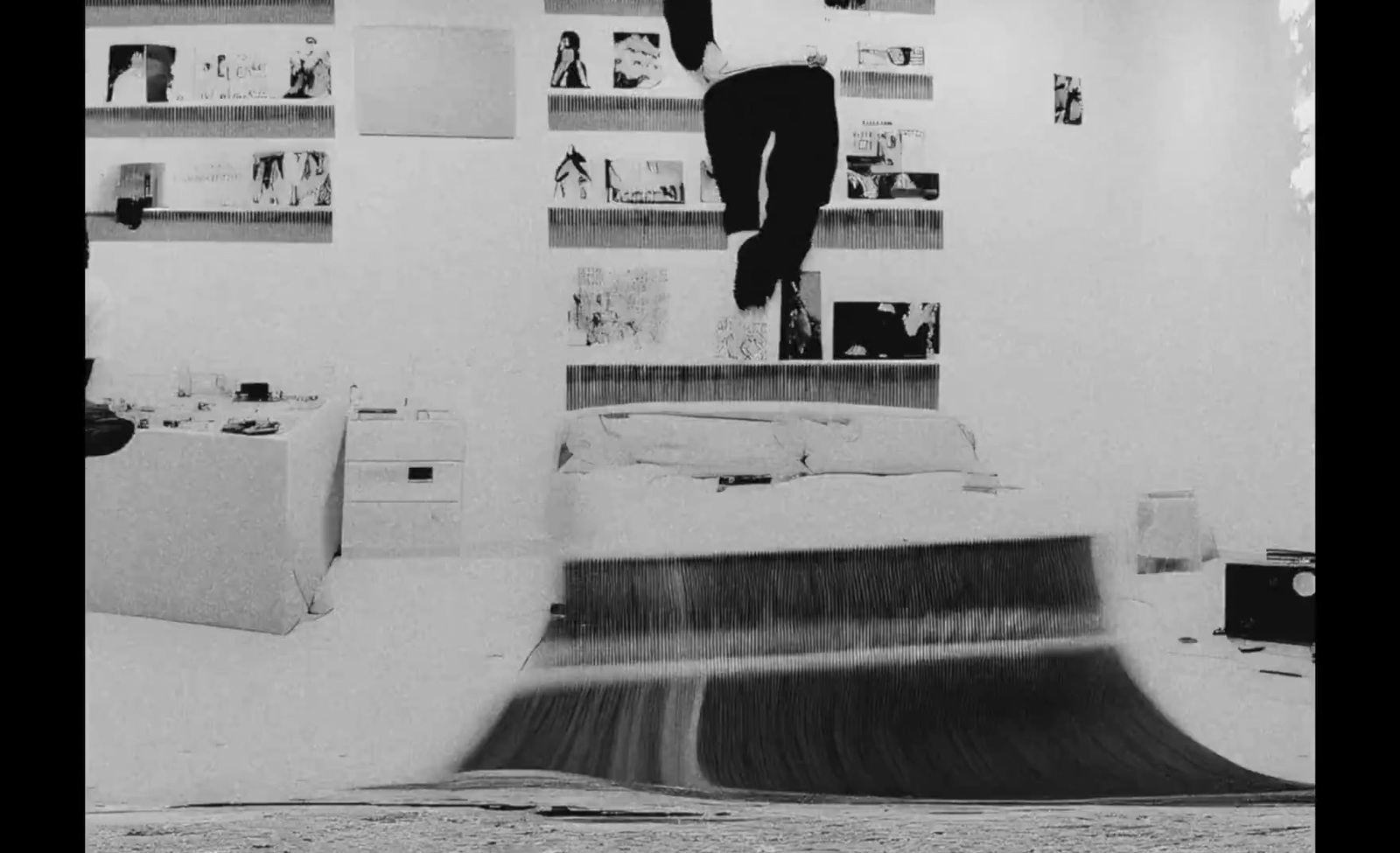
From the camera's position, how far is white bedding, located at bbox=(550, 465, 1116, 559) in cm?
227

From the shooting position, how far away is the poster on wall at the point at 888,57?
227 centimetres

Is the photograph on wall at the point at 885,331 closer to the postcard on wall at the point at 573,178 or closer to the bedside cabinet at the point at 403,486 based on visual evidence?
the postcard on wall at the point at 573,178

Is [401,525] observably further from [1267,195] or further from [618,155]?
[1267,195]

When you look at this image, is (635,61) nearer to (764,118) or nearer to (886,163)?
(764,118)

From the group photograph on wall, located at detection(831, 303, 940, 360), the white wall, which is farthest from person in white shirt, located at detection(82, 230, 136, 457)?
photograph on wall, located at detection(831, 303, 940, 360)

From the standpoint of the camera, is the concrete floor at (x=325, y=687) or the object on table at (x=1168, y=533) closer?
the concrete floor at (x=325, y=687)

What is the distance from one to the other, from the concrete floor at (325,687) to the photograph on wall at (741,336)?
653mm

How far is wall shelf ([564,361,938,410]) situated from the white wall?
8 centimetres

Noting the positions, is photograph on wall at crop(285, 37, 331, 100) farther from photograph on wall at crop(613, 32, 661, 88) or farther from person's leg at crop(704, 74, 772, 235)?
person's leg at crop(704, 74, 772, 235)

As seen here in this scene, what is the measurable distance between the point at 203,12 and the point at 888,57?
163 cm

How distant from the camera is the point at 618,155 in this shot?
2.24 metres

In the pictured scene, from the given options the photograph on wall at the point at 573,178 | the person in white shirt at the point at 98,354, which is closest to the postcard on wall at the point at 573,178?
the photograph on wall at the point at 573,178

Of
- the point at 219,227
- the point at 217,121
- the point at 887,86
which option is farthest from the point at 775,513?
the point at 217,121
